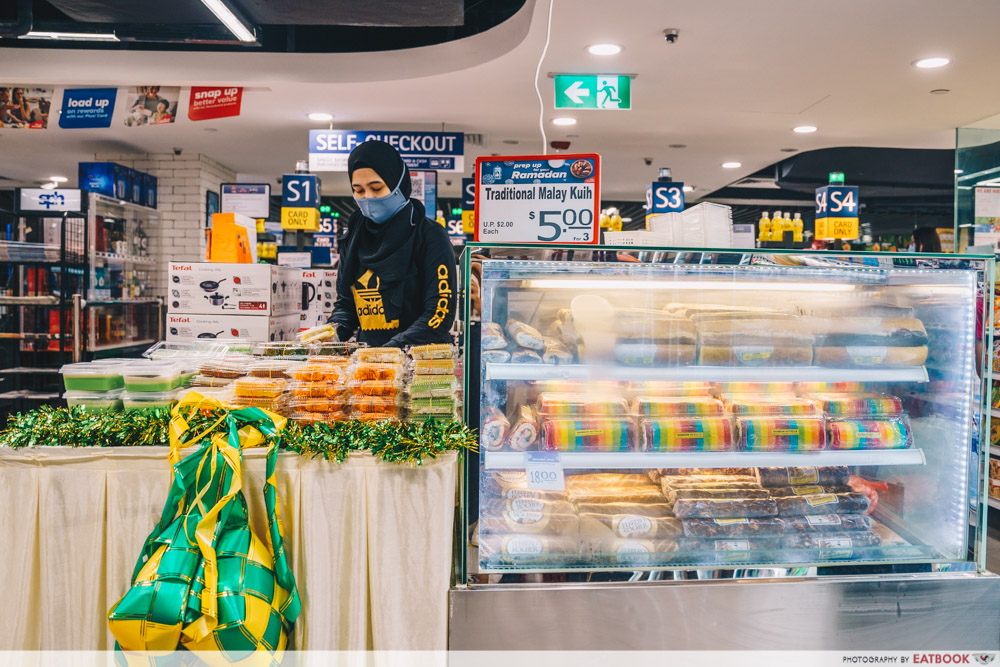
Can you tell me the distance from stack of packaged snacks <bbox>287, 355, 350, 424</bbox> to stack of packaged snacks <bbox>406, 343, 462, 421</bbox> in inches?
8.4

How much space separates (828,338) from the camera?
2.14 meters

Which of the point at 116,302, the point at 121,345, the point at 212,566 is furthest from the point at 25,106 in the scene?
the point at 212,566

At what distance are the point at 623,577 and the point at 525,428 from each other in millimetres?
501

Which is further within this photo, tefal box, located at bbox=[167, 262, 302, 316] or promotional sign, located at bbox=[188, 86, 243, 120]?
promotional sign, located at bbox=[188, 86, 243, 120]

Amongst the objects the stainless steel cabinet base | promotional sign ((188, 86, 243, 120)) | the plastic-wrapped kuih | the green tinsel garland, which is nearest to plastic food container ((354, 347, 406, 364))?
the plastic-wrapped kuih

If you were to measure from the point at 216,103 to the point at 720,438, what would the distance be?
6017 mm

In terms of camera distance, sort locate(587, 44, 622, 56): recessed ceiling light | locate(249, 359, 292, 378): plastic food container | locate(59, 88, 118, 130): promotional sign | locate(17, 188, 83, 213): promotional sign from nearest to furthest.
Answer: locate(249, 359, 292, 378): plastic food container < locate(587, 44, 622, 56): recessed ceiling light < locate(59, 88, 118, 130): promotional sign < locate(17, 188, 83, 213): promotional sign

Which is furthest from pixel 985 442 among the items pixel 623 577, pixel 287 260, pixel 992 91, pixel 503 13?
pixel 287 260

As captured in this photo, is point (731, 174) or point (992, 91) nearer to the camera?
point (992, 91)

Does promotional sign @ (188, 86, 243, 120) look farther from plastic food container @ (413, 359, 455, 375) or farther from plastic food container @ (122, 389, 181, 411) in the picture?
plastic food container @ (413, 359, 455, 375)

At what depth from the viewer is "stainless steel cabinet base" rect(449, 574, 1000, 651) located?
1896 millimetres

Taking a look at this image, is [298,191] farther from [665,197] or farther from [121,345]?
[665,197]

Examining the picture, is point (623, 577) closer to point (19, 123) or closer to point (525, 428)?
point (525, 428)

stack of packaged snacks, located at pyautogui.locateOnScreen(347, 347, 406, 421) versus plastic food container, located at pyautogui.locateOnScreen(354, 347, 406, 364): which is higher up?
plastic food container, located at pyautogui.locateOnScreen(354, 347, 406, 364)
